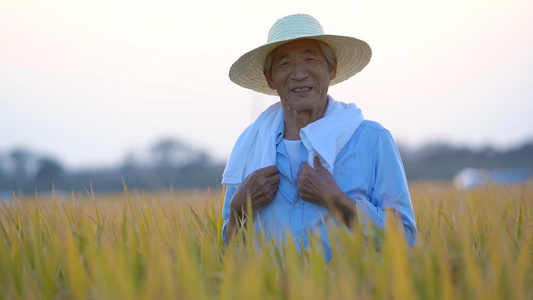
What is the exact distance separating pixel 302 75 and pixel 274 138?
0.35 metres

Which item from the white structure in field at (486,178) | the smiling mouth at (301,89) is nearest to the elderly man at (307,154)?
the smiling mouth at (301,89)

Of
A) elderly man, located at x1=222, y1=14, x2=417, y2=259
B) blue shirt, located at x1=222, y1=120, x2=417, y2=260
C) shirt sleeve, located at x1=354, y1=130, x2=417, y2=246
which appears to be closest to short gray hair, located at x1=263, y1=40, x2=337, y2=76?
elderly man, located at x1=222, y1=14, x2=417, y2=259

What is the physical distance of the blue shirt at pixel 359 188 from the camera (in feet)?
7.36

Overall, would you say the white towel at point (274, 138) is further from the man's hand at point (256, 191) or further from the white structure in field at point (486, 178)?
the white structure in field at point (486, 178)

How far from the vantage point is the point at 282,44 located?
2.60m

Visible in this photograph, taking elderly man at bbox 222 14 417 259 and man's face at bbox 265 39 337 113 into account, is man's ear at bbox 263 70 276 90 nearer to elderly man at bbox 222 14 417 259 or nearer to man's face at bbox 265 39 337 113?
elderly man at bbox 222 14 417 259

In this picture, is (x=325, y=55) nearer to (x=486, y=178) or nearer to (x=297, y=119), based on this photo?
(x=297, y=119)

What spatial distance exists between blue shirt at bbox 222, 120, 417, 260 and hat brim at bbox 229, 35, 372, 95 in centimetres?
46

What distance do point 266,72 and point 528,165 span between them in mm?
36675

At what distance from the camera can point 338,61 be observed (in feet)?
9.60

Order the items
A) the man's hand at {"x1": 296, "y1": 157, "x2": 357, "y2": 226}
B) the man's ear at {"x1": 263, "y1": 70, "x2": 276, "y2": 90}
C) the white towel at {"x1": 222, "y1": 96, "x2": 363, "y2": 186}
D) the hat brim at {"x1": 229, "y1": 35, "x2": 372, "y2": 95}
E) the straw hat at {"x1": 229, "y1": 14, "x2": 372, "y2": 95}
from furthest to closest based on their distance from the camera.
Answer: the man's ear at {"x1": 263, "y1": 70, "x2": 276, "y2": 90}
the hat brim at {"x1": 229, "y1": 35, "x2": 372, "y2": 95}
the straw hat at {"x1": 229, "y1": 14, "x2": 372, "y2": 95}
the white towel at {"x1": 222, "y1": 96, "x2": 363, "y2": 186}
the man's hand at {"x1": 296, "y1": 157, "x2": 357, "y2": 226}

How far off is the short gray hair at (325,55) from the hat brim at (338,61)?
0.02m

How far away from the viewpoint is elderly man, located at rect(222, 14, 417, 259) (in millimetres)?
2273

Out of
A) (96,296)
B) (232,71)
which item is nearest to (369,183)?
(232,71)
